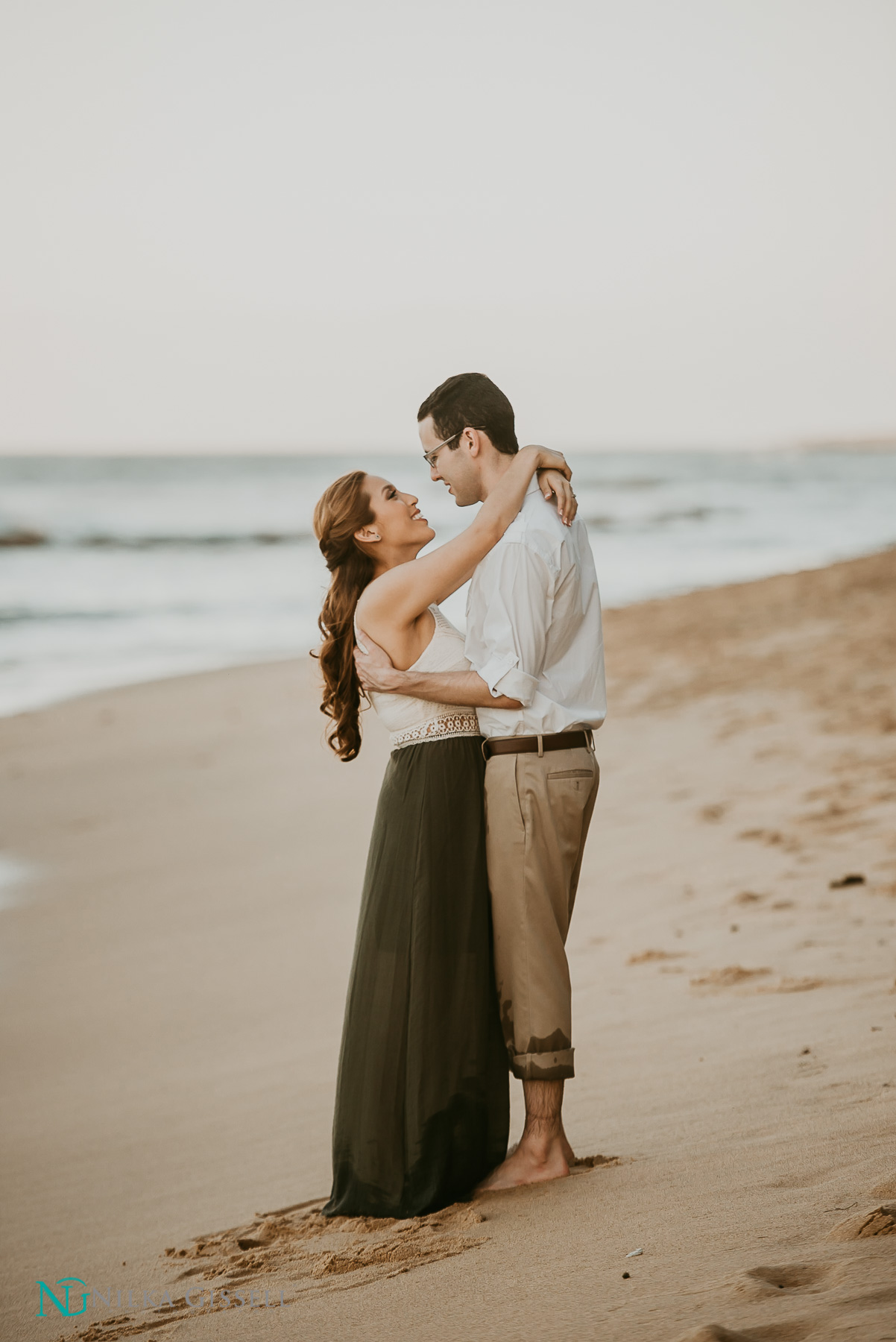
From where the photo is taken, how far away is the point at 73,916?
21.5 ft

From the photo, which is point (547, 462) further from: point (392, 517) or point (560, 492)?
point (392, 517)

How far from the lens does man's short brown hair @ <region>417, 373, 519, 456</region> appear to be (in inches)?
127

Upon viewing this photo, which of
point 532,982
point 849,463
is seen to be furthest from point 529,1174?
point 849,463

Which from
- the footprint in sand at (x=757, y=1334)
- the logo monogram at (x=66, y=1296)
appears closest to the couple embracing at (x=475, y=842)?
the logo monogram at (x=66, y=1296)

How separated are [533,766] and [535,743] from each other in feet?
0.19

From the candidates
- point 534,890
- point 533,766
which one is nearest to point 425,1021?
point 534,890

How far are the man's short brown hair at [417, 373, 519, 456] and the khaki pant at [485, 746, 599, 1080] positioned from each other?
2.77ft

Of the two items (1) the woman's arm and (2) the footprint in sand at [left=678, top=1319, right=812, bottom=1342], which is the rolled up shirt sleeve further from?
(2) the footprint in sand at [left=678, top=1319, right=812, bottom=1342]

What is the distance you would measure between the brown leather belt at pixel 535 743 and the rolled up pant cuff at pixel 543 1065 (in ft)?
2.42

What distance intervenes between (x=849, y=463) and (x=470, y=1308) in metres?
71.2

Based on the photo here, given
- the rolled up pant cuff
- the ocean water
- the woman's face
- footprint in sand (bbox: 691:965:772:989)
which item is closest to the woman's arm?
the woman's face

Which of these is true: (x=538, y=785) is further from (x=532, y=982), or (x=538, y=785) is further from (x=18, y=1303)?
(x=18, y=1303)

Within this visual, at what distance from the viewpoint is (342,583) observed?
135 inches

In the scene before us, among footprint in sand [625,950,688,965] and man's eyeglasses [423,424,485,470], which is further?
footprint in sand [625,950,688,965]
